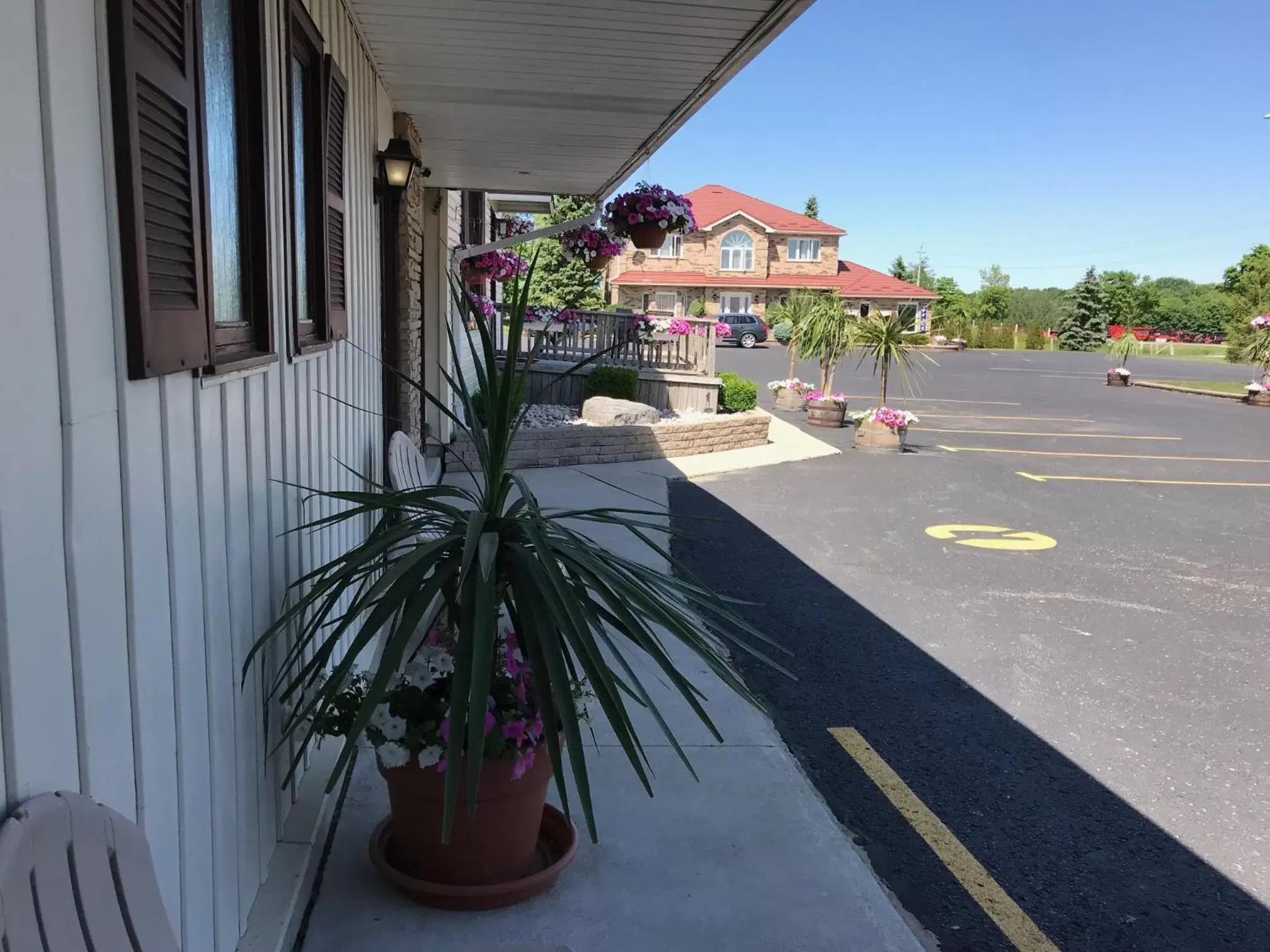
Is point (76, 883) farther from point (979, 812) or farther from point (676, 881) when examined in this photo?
point (979, 812)

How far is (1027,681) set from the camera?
478 cm

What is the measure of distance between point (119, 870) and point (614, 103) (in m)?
5.13

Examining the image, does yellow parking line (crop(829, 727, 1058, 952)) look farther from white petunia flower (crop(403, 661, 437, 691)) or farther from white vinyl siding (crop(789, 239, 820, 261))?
white vinyl siding (crop(789, 239, 820, 261))

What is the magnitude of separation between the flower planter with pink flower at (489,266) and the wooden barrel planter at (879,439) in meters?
5.24

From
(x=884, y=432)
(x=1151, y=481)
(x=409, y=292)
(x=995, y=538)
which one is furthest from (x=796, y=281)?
(x=409, y=292)

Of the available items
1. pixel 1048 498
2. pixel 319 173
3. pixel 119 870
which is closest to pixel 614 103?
pixel 319 173

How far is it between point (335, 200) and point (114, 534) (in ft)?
8.48

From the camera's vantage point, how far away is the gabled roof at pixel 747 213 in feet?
138

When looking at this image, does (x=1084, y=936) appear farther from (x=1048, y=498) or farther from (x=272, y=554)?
(x=1048, y=498)

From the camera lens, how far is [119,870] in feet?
4.34

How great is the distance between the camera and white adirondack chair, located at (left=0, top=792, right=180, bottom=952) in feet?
3.61

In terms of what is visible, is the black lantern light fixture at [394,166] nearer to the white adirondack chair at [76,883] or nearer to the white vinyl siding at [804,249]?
the white adirondack chair at [76,883]

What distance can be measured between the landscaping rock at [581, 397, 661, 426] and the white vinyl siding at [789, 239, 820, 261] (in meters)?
34.0

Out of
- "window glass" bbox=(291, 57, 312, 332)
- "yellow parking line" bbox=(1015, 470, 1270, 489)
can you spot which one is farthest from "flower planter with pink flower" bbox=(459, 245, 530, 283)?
"yellow parking line" bbox=(1015, 470, 1270, 489)
